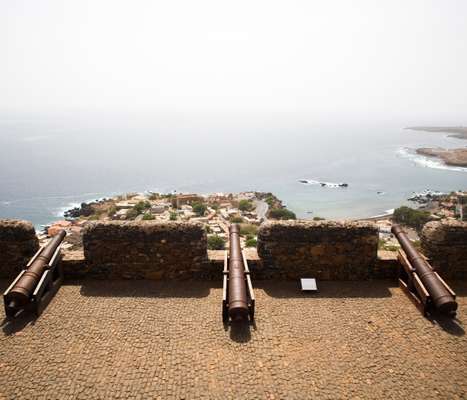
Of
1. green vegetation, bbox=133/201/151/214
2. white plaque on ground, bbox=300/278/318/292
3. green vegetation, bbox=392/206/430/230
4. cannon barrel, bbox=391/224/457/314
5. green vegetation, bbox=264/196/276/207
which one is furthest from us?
green vegetation, bbox=264/196/276/207

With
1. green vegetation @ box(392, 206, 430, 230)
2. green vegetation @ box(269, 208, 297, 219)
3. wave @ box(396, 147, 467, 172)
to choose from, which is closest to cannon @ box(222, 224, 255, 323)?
green vegetation @ box(269, 208, 297, 219)

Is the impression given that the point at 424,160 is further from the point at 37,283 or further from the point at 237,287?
the point at 37,283

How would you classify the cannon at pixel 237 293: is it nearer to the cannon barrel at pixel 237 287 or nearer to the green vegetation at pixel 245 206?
the cannon barrel at pixel 237 287

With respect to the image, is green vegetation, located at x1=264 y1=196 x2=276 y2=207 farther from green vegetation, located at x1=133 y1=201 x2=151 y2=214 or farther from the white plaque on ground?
the white plaque on ground

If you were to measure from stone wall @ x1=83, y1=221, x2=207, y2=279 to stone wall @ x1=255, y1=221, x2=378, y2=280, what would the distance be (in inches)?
54.8

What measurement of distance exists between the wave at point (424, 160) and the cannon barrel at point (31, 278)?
120m

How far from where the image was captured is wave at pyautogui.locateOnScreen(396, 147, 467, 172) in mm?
108750

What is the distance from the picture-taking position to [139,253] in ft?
24.5

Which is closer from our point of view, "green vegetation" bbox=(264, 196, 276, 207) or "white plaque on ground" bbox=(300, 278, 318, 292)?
"white plaque on ground" bbox=(300, 278, 318, 292)

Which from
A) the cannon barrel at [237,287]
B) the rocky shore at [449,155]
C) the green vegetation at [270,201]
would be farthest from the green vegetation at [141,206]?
the rocky shore at [449,155]

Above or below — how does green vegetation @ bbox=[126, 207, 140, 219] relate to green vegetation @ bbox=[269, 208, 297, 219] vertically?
above

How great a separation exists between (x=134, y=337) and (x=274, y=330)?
7.26 feet

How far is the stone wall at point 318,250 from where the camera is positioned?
7426mm

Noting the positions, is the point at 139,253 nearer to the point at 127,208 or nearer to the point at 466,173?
the point at 127,208
